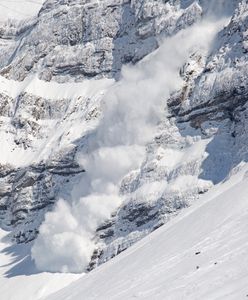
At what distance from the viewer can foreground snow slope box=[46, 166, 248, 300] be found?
3711 cm

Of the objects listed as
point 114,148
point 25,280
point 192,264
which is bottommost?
point 192,264

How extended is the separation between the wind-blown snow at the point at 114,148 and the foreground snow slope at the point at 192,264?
61247mm

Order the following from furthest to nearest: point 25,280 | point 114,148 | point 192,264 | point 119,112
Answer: point 119,112, point 114,148, point 25,280, point 192,264

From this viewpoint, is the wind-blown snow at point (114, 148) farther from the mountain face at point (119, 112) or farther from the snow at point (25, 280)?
the snow at point (25, 280)

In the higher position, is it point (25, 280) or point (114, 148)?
point (114, 148)

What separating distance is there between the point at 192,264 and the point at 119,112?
97.1 meters

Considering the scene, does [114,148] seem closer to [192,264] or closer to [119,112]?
[119,112]

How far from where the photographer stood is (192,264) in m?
46.2

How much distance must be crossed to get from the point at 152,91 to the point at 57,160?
23.8 metres

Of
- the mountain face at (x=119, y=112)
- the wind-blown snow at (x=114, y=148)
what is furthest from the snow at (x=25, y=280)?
the mountain face at (x=119, y=112)

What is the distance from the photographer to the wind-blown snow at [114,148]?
13025cm

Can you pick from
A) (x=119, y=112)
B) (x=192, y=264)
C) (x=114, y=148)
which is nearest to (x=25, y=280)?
(x=114, y=148)

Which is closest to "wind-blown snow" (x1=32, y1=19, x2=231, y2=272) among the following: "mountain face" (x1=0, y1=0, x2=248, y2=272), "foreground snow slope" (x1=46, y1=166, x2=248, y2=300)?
"mountain face" (x1=0, y1=0, x2=248, y2=272)

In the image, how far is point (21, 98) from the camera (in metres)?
166
